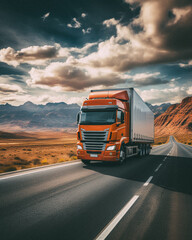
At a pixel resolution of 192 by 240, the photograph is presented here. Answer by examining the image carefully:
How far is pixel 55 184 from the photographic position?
695cm

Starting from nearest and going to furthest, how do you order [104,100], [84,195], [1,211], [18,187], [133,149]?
[1,211], [84,195], [18,187], [104,100], [133,149]

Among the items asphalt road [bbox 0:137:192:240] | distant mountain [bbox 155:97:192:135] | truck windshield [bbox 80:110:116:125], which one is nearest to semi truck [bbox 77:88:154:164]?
truck windshield [bbox 80:110:116:125]

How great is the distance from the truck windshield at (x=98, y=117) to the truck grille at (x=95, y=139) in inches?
23.1

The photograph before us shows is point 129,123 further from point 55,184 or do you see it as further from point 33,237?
point 33,237

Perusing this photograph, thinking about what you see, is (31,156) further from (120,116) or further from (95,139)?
(120,116)

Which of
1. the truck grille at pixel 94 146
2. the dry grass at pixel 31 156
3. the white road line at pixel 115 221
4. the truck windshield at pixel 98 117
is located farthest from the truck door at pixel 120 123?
the white road line at pixel 115 221

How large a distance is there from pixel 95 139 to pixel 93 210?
254 inches

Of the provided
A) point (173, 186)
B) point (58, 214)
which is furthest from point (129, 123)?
point (58, 214)

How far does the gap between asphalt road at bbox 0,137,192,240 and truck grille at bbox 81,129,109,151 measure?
11.8 ft

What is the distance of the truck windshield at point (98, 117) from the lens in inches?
439

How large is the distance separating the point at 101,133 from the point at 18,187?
217 inches

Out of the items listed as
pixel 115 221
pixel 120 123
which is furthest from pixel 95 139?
pixel 115 221

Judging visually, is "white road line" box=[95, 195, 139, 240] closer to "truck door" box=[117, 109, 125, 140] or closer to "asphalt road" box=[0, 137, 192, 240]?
"asphalt road" box=[0, 137, 192, 240]

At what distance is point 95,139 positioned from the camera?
10953 mm
